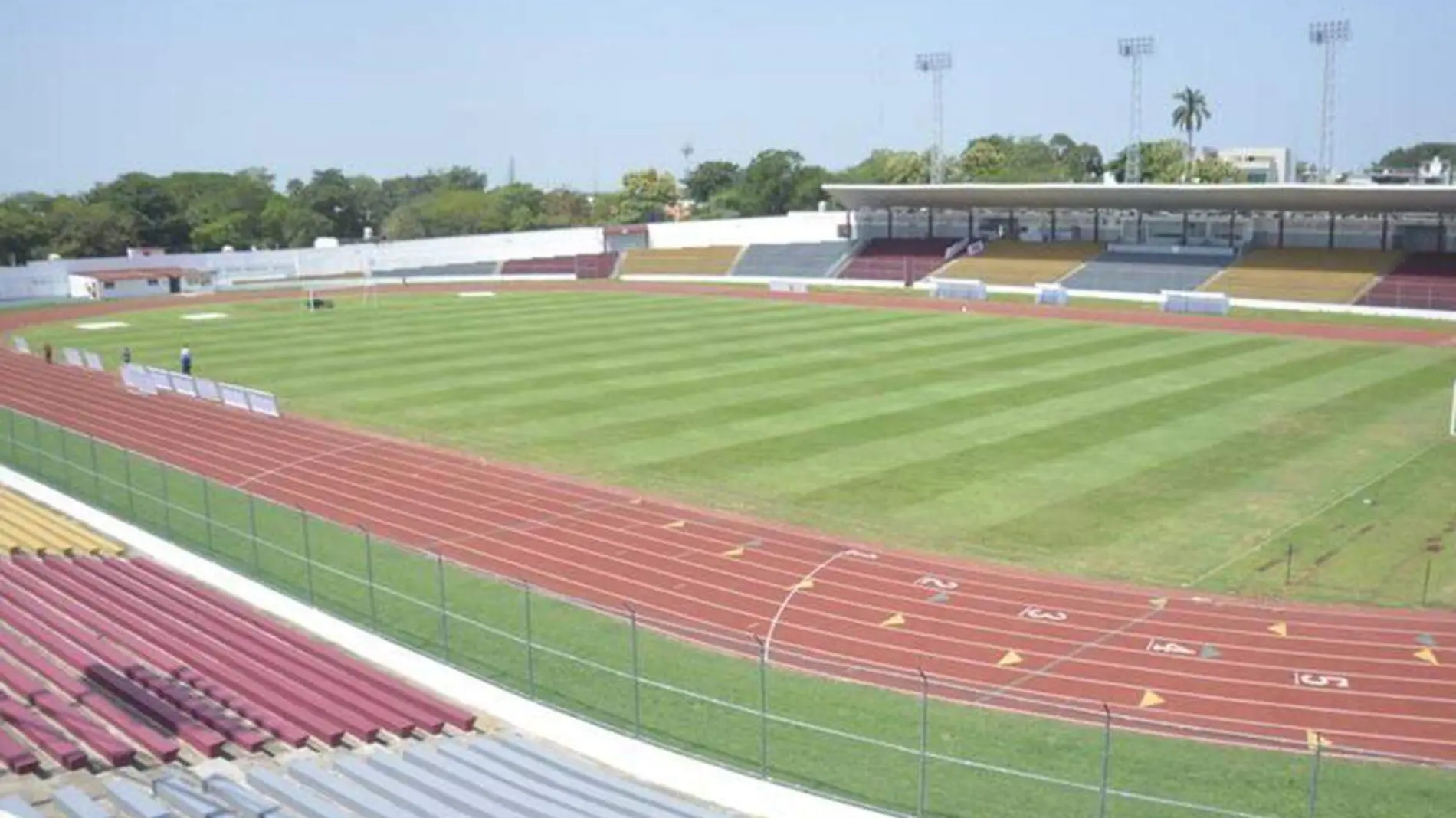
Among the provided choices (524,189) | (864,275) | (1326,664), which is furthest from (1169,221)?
(524,189)

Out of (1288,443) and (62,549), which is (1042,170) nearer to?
(1288,443)

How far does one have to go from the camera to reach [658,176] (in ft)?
506

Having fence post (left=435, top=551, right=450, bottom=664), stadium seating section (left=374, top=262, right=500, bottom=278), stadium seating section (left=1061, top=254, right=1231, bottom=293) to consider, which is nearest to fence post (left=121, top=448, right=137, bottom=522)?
fence post (left=435, top=551, right=450, bottom=664)

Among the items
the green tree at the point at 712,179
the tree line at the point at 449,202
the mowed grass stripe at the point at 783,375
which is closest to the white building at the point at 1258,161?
the tree line at the point at 449,202

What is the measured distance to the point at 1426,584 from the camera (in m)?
21.6

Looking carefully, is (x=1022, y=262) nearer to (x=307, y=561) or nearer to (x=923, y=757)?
(x=307, y=561)

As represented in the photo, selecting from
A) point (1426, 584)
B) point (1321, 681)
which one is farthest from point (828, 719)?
point (1426, 584)

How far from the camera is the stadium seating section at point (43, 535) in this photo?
927 inches

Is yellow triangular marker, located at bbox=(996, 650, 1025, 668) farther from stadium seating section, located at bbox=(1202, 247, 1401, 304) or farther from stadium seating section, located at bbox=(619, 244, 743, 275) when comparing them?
stadium seating section, located at bbox=(619, 244, 743, 275)

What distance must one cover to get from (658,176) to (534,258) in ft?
181

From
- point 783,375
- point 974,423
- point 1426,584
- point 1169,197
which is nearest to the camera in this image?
point 1426,584

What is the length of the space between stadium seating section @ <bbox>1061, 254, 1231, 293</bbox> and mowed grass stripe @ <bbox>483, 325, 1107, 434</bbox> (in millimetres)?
17921

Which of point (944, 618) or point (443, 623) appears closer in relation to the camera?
point (443, 623)

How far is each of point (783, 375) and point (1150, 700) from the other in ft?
92.9
